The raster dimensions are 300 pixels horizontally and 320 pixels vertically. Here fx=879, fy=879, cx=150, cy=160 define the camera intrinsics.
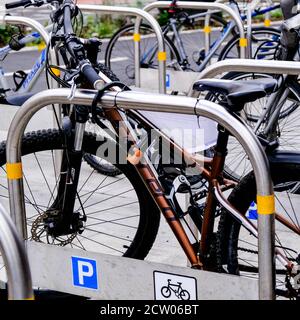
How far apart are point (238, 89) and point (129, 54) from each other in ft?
22.8

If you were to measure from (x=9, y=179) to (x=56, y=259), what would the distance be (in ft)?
1.32

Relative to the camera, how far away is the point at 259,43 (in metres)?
7.88

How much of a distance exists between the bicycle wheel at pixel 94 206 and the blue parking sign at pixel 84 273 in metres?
0.42

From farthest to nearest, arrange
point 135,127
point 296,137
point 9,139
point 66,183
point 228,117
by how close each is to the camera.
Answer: point 296,137 → point 66,183 → point 135,127 → point 9,139 → point 228,117

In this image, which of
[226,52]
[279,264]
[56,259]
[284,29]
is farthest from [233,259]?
[226,52]

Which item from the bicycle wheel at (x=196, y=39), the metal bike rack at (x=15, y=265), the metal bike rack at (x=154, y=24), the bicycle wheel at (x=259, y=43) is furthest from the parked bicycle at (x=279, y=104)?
the bicycle wheel at (x=196, y=39)

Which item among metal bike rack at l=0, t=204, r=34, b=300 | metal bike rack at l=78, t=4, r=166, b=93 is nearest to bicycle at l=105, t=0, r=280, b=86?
metal bike rack at l=78, t=4, r=166, b=93

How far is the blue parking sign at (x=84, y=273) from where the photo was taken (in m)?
3.64

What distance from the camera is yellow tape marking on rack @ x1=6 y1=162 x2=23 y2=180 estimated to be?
358 centimetres

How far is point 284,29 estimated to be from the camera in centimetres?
463

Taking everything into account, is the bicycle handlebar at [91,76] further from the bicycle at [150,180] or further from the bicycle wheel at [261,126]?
the bicycle wheel at [261,126]

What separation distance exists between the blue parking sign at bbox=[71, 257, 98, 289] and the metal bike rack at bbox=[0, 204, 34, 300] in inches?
47.4

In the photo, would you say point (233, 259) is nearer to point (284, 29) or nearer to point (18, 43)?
point (284, 29)

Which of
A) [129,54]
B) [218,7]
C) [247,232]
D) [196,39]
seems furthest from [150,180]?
[196,39]
